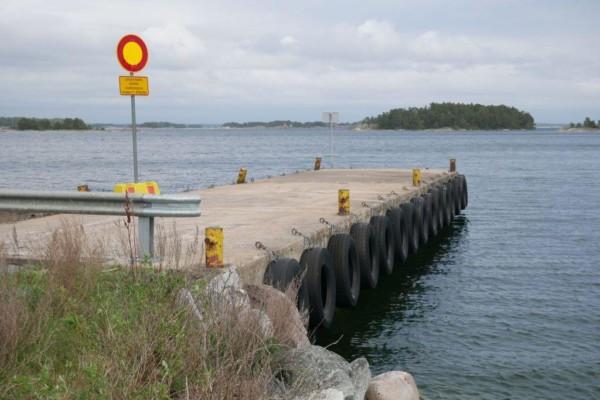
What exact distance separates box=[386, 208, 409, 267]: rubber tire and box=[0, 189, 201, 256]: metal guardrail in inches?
354

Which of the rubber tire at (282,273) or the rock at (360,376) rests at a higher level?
the rubber tire at (282,273)

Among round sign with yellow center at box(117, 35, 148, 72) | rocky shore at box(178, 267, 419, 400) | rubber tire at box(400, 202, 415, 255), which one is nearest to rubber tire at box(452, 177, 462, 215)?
rubber tire at box(400, 202, 415, 255)

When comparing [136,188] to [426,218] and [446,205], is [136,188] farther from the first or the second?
[446,205]

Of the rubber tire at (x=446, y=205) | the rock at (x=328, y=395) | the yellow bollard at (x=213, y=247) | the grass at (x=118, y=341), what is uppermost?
the yellow bollard at (x=213, y=247)

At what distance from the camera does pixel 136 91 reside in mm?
9445

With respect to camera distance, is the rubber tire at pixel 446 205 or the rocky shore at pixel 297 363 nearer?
the rocky shore at pixel 297 363

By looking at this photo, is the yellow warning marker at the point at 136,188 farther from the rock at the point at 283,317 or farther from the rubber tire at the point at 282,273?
the rock at the point at 283,317

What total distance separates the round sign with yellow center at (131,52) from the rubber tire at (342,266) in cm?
411

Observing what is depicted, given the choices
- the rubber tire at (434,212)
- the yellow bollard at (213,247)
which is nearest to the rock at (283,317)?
the yellow bollard at (213,247)

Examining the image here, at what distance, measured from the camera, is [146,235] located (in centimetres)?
737

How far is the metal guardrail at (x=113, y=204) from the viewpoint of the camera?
7262 mm

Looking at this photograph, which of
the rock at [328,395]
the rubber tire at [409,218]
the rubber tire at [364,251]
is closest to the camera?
the rock at [328,395]

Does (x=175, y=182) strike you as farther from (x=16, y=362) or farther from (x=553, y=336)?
(x=16, y=362)

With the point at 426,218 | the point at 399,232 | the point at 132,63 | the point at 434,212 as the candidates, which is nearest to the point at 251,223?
the point at 132,63
